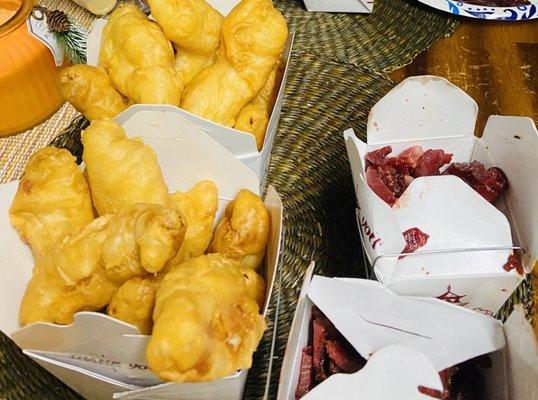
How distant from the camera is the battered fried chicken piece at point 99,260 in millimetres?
773

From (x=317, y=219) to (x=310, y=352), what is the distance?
38 centimetres

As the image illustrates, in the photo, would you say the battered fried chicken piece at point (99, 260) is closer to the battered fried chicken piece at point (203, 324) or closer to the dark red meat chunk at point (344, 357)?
the battered fried chicken piece at point (203, 324)

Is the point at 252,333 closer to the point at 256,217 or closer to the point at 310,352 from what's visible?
the point at 310,352

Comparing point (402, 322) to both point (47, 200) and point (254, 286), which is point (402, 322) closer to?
point (254, 286)

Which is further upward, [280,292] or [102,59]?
[102,59]

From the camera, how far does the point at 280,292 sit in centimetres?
107

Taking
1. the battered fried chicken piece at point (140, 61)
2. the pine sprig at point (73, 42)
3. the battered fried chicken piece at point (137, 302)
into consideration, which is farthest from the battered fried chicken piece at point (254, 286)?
the pine sprig at point (73, 42)

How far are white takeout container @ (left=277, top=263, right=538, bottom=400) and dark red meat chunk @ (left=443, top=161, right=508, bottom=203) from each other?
0.26 m

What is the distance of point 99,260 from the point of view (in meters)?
0.82

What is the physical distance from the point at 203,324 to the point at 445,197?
460 millimetres

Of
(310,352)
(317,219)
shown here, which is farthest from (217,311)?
(317,219)

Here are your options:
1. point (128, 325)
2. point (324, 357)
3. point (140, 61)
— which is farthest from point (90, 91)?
point (324, 357)

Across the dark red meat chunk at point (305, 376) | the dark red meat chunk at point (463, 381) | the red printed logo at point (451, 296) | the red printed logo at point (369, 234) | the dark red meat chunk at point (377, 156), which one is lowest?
the dark red meat chunk at point (463, 381)

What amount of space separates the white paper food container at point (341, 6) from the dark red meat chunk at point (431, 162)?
27.9 inches
